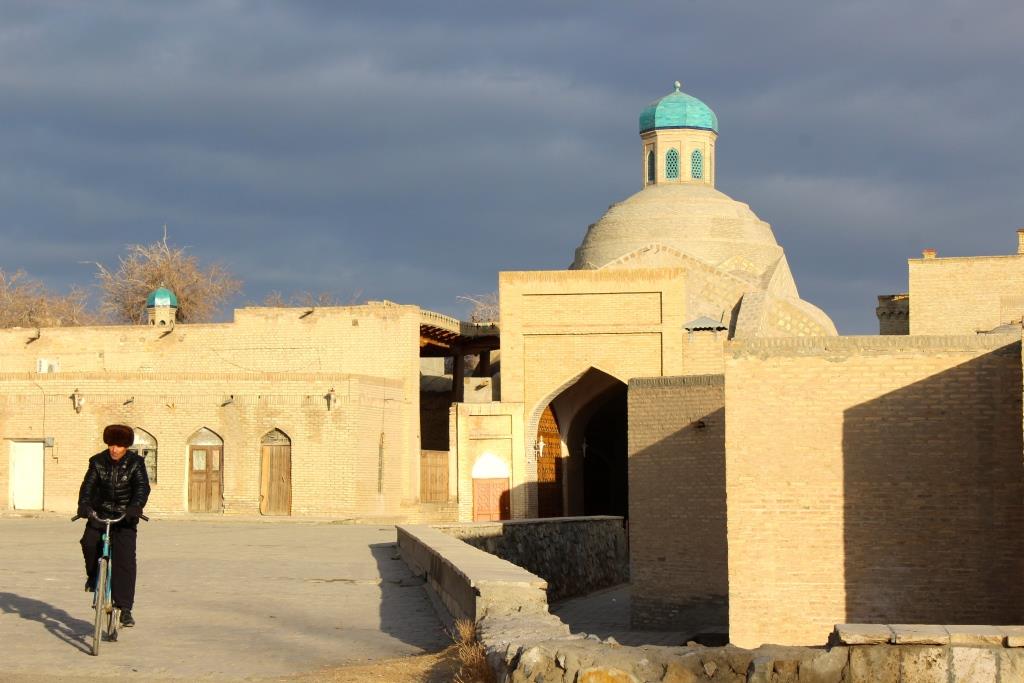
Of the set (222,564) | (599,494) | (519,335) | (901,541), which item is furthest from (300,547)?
(599,494)

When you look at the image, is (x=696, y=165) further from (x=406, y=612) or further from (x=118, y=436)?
(x=118, y=436)

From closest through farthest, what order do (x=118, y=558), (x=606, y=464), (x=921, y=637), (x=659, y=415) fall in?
(x=921, y=637) < (x=118, y=558) < (x=659, y=415) < (x=606, y=464)

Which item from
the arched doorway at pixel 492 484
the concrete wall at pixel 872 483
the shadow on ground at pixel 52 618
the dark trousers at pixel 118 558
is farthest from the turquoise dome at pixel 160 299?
the dark trousers at pixel 118 558

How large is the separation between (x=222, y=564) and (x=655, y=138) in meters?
29.6

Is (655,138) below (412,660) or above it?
above

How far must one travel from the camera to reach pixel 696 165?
137ft

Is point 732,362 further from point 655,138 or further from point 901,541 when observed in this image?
point 655,138

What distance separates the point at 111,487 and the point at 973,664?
15.9ft

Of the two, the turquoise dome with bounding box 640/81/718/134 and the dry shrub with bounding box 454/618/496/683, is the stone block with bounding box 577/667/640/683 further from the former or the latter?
the turquoise dome with bounding box 640/81/718/134

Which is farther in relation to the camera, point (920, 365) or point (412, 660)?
point (920, 365)

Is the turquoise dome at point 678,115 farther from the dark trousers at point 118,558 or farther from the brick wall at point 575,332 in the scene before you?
the dark trousers at point 118,558

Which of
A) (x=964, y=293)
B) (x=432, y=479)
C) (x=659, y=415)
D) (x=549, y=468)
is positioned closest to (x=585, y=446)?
(x=549, y=468)

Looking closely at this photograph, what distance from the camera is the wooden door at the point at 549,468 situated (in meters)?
31.5

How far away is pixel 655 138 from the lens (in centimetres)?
4159
